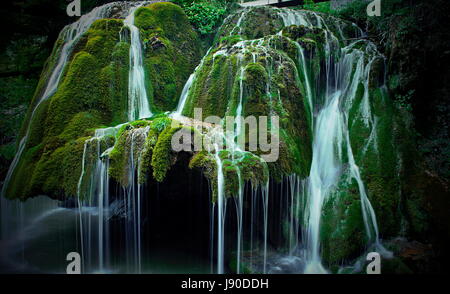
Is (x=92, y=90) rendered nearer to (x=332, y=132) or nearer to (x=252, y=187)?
(x=252, y=187)

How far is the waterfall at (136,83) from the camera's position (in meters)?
6.73

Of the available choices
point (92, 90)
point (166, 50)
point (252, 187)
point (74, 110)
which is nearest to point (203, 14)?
point (166, 50)

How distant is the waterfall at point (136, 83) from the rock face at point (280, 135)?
6.1 inches

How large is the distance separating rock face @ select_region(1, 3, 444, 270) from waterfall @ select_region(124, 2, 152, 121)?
0.16 meters

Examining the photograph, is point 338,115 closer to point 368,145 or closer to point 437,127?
point 368,145

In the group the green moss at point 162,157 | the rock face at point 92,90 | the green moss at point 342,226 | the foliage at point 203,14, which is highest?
the foliage at point 203,14

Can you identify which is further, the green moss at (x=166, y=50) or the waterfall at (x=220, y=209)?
the green moss at (x=166, y=50)

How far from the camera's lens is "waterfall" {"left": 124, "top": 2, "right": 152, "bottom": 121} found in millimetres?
6734

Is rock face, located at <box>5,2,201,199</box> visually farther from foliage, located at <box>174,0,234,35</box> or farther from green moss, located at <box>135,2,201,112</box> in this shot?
foliage, located at <box>174,0,234,35</box>

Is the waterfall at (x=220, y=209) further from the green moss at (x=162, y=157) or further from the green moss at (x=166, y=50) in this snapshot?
the green moss at (x=166, y=50)

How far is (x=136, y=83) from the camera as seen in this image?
6.93m

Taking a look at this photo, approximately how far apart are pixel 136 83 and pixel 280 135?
13.8 feet

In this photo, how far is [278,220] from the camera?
17.5ft

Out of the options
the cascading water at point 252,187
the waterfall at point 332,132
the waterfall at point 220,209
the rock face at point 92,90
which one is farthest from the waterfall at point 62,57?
the waterfall at point 332,132
